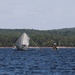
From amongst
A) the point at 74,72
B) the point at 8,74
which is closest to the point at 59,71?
the point at 74,72

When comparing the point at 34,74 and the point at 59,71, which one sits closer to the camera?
the point at 34,74

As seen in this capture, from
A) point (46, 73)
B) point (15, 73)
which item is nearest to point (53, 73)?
point (46, 73)

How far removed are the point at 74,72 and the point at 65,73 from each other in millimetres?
1785

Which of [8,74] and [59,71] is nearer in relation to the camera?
[8,74]

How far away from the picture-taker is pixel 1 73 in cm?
7456

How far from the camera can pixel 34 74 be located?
7356cm

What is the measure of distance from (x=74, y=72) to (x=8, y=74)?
1024cm

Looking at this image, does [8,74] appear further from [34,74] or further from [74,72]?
[74,72]

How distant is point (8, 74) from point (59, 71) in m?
9.21

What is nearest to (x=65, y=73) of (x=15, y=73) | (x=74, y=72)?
(x=74, y=72)

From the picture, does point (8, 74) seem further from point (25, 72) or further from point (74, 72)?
point (74, 72)

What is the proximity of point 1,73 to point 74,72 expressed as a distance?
11.1 m

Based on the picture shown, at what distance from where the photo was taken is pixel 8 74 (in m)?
73.4

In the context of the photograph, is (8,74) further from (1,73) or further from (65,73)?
(65,73)
